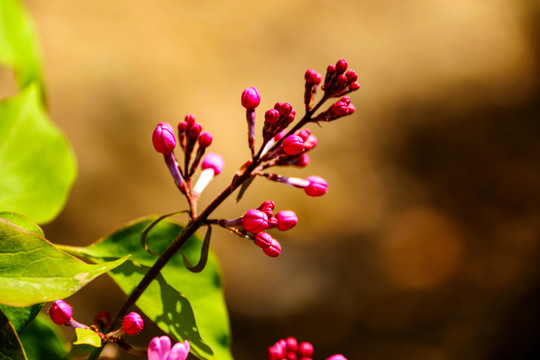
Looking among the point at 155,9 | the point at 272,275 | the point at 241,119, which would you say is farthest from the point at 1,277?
the point at 155,9

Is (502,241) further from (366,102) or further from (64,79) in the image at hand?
(64,79)

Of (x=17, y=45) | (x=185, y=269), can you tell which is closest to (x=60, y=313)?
(x=185, y=269)

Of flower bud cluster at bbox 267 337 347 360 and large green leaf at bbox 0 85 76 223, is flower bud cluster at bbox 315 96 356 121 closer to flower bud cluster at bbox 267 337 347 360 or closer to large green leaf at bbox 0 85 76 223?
flower bud cluster at bbox 267 337 347 360

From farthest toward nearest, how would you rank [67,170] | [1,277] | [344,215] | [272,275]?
[344,215] → [272,275] → [67,170] → [1,277]

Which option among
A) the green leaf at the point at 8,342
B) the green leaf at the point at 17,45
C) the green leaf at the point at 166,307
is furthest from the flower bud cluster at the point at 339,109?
the green leaf at the point at 17,45

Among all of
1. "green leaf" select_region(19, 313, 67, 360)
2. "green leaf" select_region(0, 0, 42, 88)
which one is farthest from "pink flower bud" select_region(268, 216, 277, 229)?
"green leaf" select_region(0, 0, 42, 88)

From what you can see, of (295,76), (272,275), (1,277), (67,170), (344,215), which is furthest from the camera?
(295,76)
